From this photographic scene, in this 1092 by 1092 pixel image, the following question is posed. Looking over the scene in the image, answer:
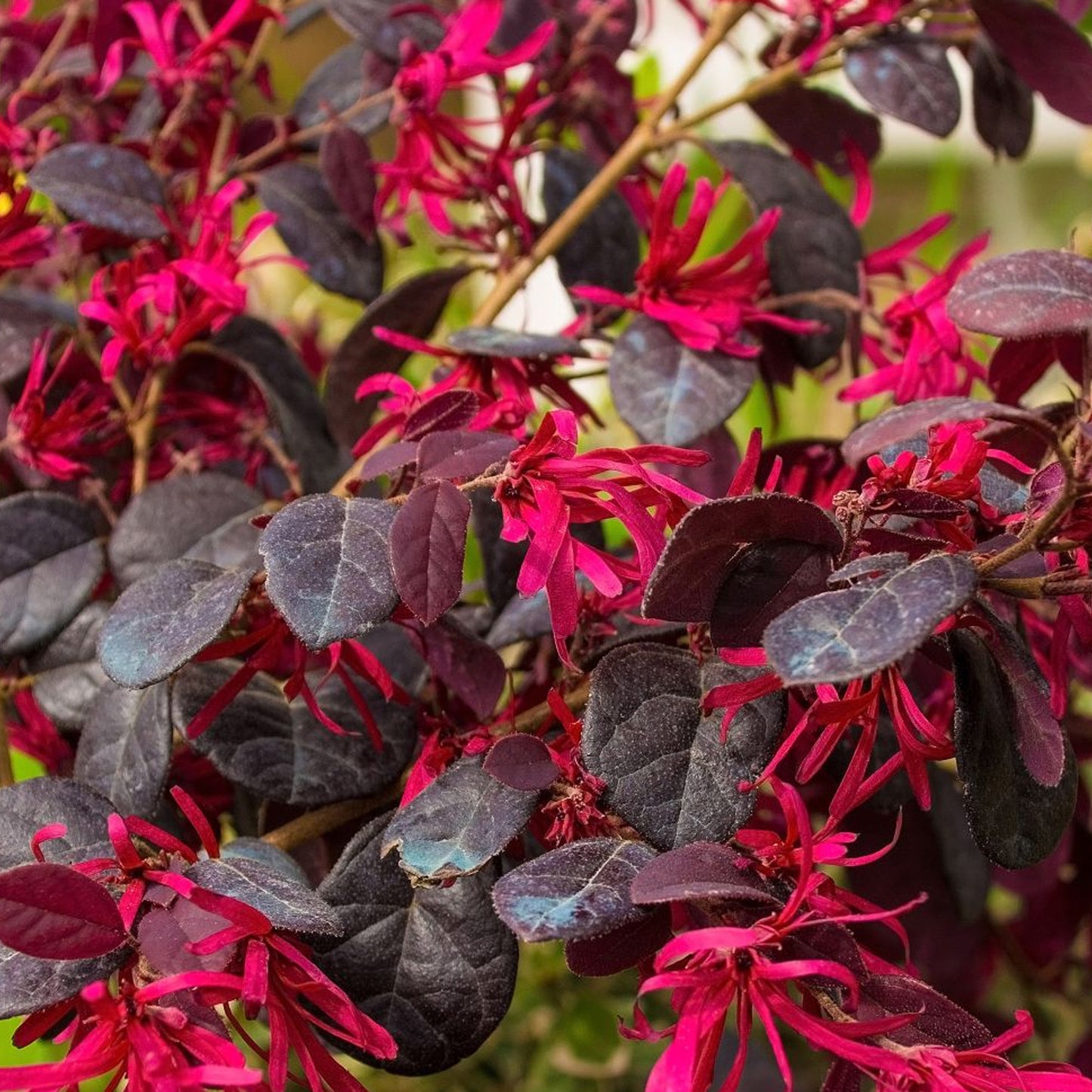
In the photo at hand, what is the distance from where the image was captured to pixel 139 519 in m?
0.52

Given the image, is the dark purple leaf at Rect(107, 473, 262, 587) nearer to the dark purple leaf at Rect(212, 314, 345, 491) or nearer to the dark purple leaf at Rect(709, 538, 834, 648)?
the dark purple leaf at Rect(212, 314, 345, 491)

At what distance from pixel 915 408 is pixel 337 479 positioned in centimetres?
35

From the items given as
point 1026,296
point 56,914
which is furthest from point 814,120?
point 56,914

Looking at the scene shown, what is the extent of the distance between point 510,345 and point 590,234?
206 millimetres

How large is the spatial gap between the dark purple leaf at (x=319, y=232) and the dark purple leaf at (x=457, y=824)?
0.33 metres

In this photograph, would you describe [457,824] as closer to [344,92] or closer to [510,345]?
[510,345]

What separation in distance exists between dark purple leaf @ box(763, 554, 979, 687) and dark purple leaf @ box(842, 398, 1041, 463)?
4 cm

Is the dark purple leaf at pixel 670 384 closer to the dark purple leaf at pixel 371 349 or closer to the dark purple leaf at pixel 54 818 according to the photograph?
the dark purple leaf at pixel 371 349

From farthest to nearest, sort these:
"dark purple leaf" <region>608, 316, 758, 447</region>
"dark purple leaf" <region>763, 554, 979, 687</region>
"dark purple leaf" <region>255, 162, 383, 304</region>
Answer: "dark purple leaf" <region>255, 162, 383, 304</region> < "dark purple leaf" <region>608, 316, 758, 447</region> < "dark purple leaf" <region>763, 554, 979, 687</region>

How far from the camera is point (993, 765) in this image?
0.36 m

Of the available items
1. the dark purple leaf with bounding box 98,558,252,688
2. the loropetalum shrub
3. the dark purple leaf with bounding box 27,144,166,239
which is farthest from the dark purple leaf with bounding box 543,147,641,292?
the dark purple leaf with bounding box 98,558,252,688

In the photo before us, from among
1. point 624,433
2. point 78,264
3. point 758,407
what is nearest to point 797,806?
point 78,264

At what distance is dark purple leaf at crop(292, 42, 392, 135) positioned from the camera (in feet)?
2.08

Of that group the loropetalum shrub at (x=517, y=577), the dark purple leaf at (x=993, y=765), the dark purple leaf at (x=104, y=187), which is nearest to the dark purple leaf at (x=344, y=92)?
the loropetalum shrub at (x=517, y=577)
